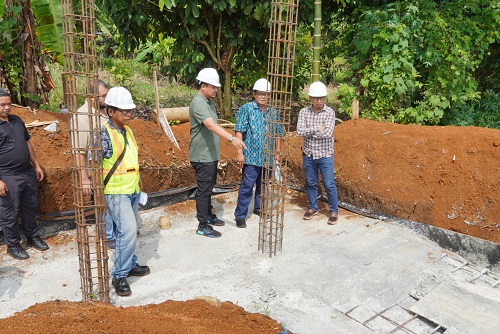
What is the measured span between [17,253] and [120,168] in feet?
5.89

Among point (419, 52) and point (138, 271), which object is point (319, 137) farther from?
point (419, 52)

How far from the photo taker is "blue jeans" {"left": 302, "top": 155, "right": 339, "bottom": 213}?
588 centimetres

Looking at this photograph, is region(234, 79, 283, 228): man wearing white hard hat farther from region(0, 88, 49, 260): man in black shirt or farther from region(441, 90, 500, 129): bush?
region(441, 90, 500, 129): bush

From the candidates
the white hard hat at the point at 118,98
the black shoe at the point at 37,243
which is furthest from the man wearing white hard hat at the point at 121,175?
the black shoe at the point at 37,243

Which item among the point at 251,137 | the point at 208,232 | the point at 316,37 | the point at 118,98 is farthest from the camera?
the point at 316,37

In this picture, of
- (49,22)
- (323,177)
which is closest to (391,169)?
(323,177)

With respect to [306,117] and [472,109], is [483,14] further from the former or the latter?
[306,117]

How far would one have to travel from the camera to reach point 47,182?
5.63 m

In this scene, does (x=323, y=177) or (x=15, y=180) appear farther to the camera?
(x=323, y=177)

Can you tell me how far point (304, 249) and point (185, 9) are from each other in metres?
4.95

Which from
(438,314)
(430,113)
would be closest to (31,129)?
(438,314)

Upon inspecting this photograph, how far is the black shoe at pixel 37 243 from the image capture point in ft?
16.7

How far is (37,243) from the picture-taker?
5.10 metres

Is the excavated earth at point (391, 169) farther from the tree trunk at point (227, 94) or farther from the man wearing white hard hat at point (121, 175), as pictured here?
the tree trunk at point (227, 94)
